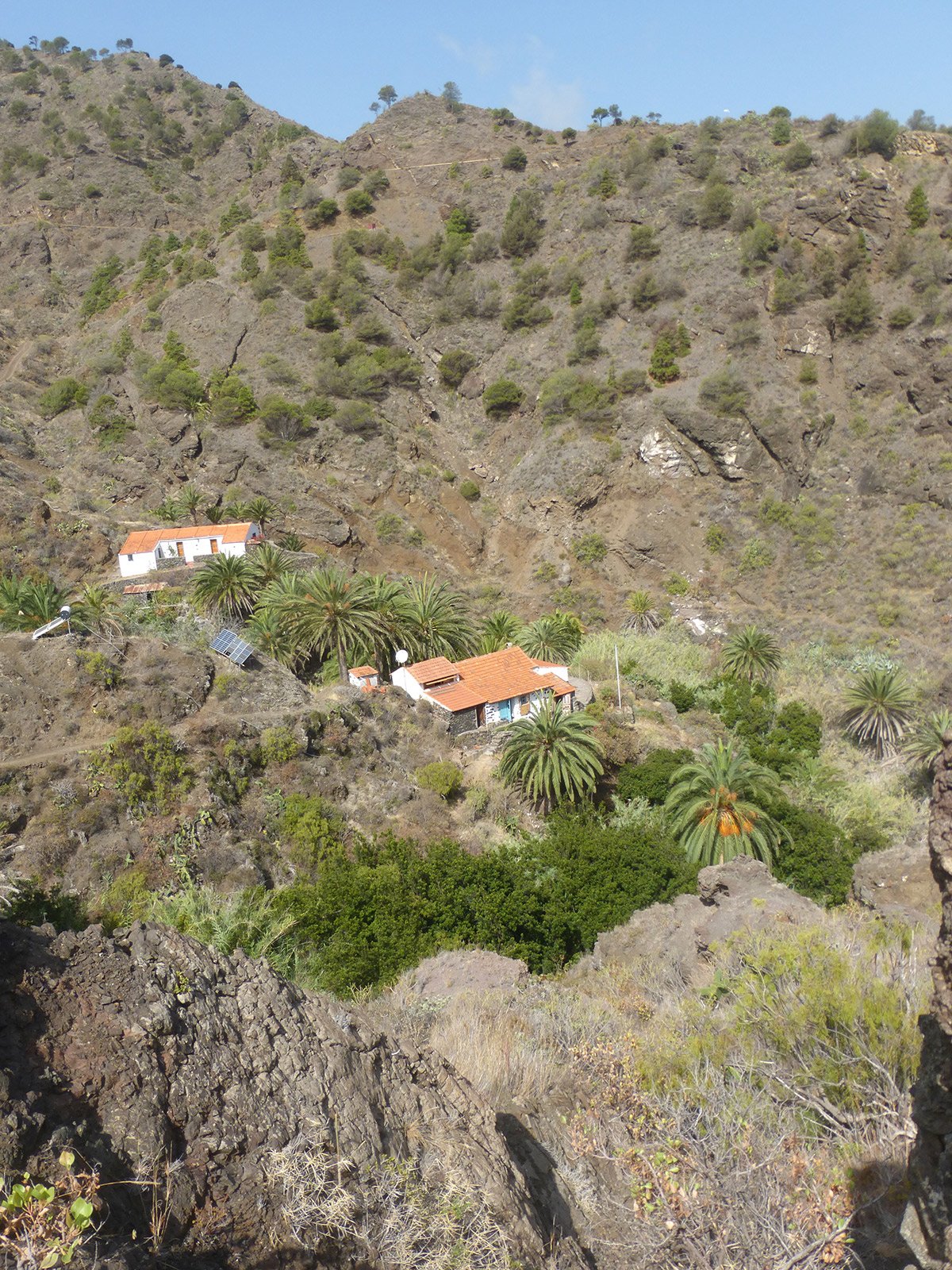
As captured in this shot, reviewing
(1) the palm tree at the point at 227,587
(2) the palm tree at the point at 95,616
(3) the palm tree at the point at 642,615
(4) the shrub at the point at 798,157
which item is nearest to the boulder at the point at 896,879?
(3) the palm tree at the point at 642,615

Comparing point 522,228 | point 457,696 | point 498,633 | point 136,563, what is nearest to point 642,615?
point 498,633

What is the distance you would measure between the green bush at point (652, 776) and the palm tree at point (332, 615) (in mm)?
11798

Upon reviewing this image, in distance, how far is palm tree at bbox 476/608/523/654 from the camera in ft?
133

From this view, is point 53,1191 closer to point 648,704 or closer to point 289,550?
point 648,704

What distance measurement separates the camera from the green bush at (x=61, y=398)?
196 feet

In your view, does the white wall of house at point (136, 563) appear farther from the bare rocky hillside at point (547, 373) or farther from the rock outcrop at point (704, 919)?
the rock outcrop at point (704, 919)

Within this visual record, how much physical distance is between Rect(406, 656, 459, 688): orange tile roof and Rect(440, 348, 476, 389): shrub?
1565 inches

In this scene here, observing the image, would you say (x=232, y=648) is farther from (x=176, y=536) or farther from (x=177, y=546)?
(x=176, y=536)

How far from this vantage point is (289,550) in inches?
1848

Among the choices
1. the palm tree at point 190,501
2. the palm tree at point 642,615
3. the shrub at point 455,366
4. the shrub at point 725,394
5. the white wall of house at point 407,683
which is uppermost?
the shrub at point 455,366

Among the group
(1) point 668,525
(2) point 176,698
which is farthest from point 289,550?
(1) point 668,525

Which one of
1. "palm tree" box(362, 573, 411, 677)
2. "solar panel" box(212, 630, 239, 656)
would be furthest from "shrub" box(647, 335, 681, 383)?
"solar panel" box(212, 630, 239, 656)

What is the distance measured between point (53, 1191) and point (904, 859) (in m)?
25.0

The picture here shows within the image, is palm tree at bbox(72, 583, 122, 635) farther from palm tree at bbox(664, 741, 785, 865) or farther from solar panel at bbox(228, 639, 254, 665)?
palm tree at bbox(664, 741, 785, 865)
